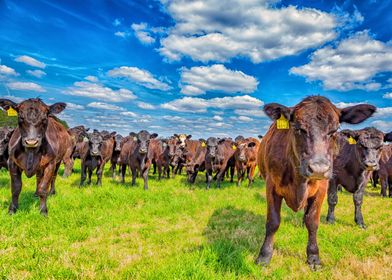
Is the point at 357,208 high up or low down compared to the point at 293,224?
up

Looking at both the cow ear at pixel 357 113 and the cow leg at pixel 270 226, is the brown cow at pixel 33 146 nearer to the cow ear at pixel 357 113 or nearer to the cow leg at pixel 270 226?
the cow leg at pixel 270 226

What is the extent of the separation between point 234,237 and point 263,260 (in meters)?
1.29

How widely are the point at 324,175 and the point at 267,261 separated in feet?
6.45

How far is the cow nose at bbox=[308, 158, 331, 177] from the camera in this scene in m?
3.39

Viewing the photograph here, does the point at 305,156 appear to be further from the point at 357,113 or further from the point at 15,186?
the point at 15,186

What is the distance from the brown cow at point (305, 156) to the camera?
354cm

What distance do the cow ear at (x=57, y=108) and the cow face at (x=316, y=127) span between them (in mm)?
5012

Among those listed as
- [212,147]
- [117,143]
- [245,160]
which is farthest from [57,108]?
[245,160]

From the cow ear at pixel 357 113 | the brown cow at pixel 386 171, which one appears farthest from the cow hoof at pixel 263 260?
the brown cow at pixel 386 171

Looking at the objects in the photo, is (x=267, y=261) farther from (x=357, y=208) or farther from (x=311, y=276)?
(x=357, y=208)

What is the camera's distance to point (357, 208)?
7.56m

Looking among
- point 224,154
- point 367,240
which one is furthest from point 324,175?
point 224,154

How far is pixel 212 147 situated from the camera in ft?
48.3

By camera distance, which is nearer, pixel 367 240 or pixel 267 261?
pixel 267 261
